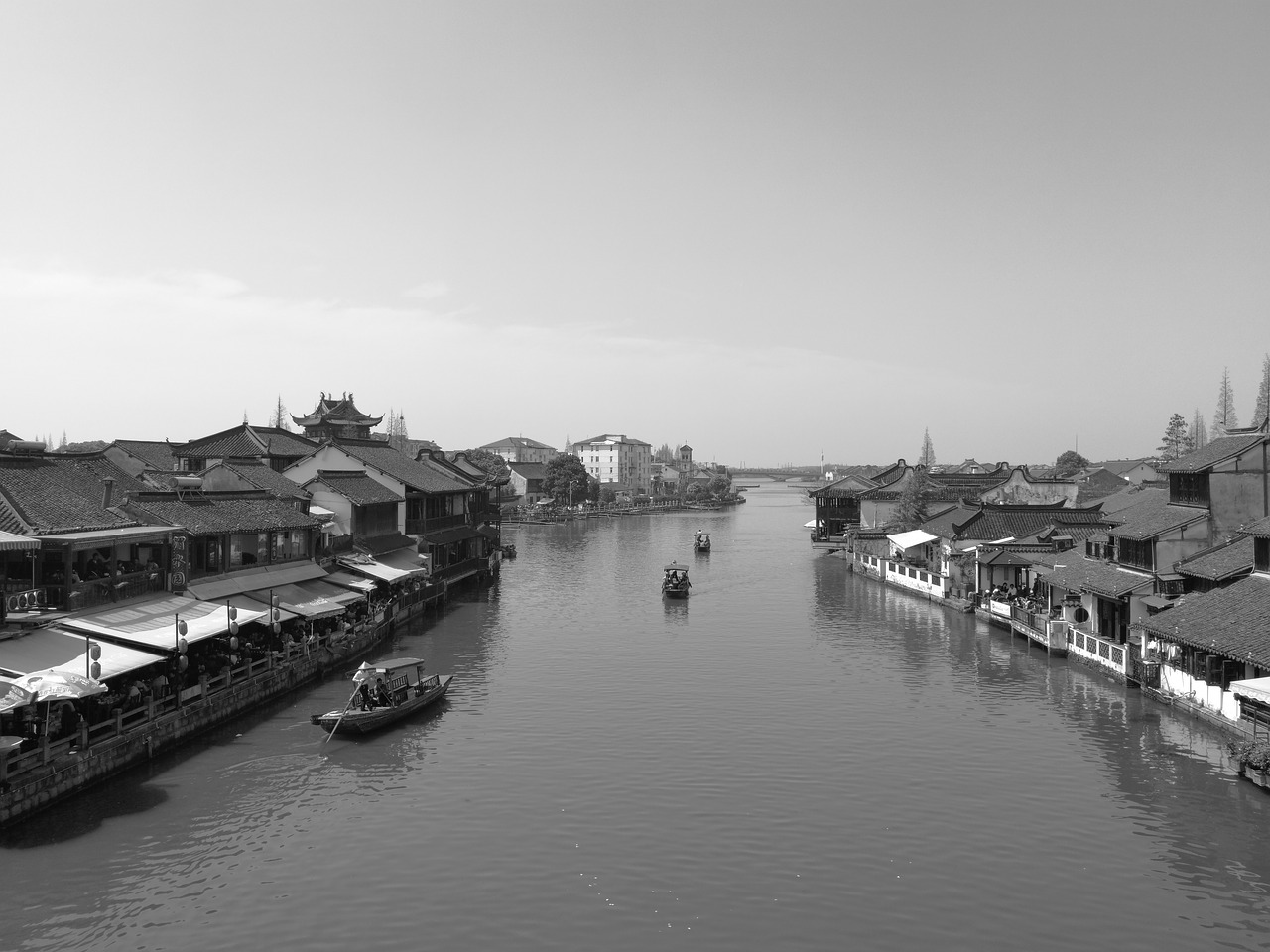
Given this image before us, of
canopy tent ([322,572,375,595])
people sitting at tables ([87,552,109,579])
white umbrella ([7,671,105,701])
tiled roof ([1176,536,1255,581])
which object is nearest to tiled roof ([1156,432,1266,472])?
tiled roof ([1176,536,1255,581])

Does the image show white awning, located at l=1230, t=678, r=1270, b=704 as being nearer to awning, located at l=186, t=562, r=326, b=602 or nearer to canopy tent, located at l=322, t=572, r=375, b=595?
awning, located at l=186, t=562, r=326, b=602

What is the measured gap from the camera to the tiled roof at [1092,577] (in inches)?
1455

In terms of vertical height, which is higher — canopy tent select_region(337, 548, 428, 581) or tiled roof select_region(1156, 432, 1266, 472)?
tiled roof select_region(1156, 432, 1266, 472)

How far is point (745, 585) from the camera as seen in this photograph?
72.1m

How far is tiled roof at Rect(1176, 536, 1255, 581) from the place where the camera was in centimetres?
3256

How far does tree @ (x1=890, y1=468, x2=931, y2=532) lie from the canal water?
1918 inches

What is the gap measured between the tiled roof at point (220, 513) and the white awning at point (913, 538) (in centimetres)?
4238

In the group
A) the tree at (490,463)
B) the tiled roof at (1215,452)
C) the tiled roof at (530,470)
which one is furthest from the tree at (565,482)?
the tiled roof at (1215,452)

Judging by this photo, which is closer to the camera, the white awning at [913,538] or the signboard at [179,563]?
the signboard at [179,563]

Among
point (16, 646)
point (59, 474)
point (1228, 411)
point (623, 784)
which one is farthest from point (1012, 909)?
point (1228, 411)

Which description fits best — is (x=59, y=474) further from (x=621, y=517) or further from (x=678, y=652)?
(x=621, y=517)

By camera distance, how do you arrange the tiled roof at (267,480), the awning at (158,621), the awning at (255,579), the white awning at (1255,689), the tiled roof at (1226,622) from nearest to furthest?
the white awning at (1255,689) < the tiled roof at (1226,622) < the awning at (158,621) < the awning at (255,579) < the tiled roof at (267,480)

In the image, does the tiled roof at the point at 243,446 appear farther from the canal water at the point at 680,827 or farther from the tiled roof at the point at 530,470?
the tiled roof at the point at 530,470

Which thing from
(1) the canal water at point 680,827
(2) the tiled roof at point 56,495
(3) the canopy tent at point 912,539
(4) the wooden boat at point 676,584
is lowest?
(1) the canal water at point 680,827
